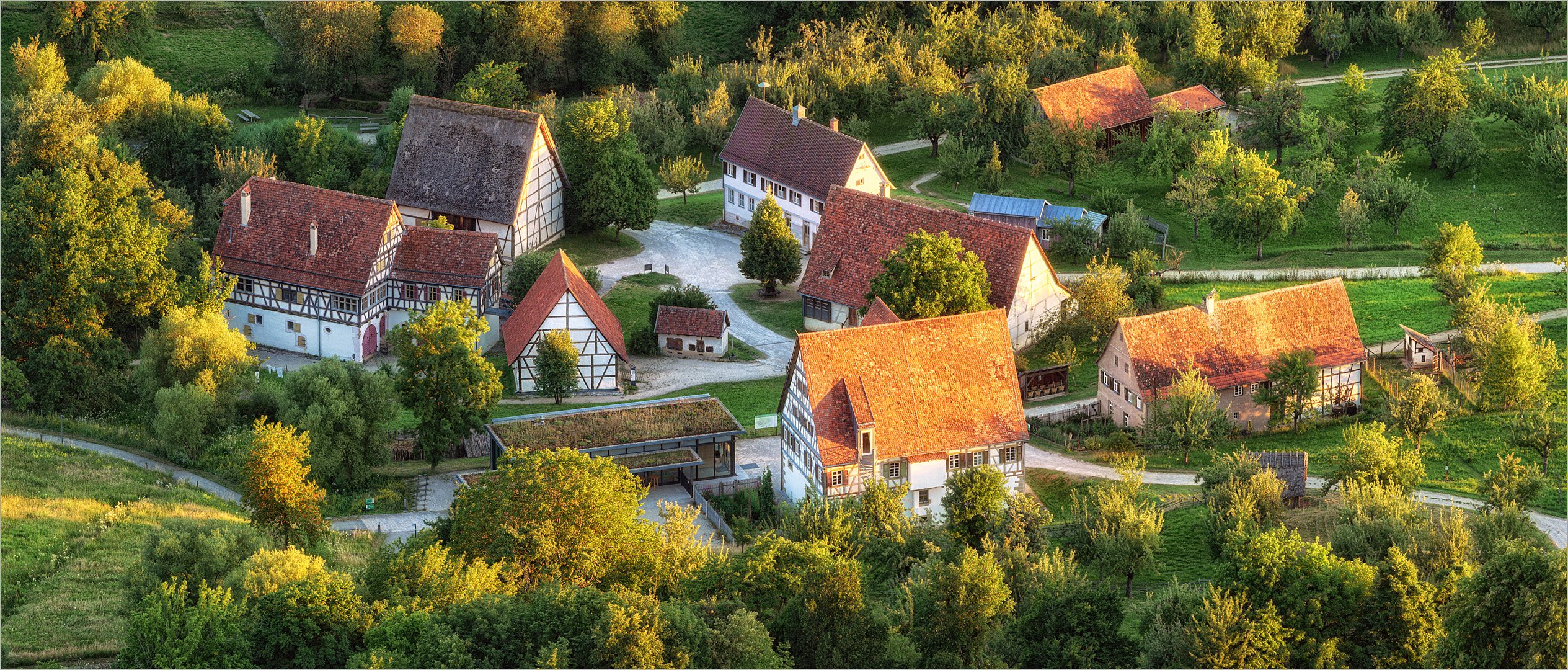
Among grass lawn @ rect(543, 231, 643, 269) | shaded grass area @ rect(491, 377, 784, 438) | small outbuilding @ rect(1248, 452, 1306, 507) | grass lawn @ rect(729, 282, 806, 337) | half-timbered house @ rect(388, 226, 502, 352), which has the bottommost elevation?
small outbuilding @ rect(1248, 452, 1306, 507)

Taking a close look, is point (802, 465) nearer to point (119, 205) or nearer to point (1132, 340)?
point (1132, 340)

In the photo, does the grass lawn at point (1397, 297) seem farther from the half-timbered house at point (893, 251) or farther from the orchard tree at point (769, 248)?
the orchard tree at point (769, 248)

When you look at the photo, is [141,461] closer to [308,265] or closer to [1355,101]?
[308,265]

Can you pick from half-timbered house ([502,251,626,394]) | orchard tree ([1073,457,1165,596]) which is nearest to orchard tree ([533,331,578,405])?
half-timbered house ([502,251,626,394])

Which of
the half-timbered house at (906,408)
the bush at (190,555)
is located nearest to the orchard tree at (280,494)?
the bush at (190,555)

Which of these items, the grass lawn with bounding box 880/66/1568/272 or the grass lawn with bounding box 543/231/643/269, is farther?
the grass lawn with bounding box 543/231/643/269

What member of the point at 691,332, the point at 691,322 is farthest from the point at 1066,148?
the point at 691,332

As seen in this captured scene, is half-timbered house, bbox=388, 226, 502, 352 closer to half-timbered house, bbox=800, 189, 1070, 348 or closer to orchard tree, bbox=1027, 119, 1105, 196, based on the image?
half-timbered house, bbox=800, 189, 1070, 348
